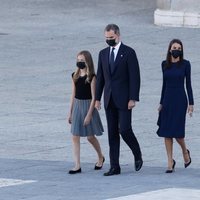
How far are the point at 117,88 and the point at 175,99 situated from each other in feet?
2.57

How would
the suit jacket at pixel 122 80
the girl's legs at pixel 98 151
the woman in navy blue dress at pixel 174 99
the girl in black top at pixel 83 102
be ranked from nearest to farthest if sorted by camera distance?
1. the suit jacket at pixel 122 80
2. the woman in navy blue dress at pixel 174 99
3. the girl in black top at pixel 83 102
4. the girl's legs at pixel 98 151

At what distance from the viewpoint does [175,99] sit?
13117mm

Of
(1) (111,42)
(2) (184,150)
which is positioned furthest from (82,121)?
(2) (184,150)

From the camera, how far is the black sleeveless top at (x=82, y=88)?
1321 cm

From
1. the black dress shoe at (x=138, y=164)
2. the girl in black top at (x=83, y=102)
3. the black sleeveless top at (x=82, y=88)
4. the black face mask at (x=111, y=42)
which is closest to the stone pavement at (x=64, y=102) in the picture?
the black dress shoe at (x=138, y=164)

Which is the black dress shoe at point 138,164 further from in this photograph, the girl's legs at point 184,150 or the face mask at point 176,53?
the face mask at point 176,53

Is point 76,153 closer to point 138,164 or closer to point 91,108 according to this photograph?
point 91,108

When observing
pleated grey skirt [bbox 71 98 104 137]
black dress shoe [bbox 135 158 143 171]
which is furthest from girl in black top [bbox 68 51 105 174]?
black dress shoe [bbox 135 158 143 171]

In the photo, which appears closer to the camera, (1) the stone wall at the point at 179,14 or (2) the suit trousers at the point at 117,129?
(2) the suit trousers at the point at 117,129

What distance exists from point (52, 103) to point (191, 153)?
15.1ft

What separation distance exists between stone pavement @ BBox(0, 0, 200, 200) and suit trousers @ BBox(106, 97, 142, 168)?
259 mm

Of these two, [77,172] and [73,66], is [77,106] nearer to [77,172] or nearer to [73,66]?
[77,172]

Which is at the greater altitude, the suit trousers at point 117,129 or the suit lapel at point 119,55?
the suit lapel at point 119,55

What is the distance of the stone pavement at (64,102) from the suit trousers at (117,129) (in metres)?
0.26
